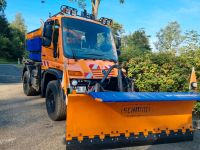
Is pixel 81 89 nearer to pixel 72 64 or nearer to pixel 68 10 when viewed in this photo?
pixel 72 64

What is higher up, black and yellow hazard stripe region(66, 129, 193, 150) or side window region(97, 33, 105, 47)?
side window region(97, 33, 105, 47)

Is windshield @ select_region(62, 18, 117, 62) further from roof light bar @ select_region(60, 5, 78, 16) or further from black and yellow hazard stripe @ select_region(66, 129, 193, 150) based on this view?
black and yellow hazard stripe @ select_region(66, 129, 193, 150)

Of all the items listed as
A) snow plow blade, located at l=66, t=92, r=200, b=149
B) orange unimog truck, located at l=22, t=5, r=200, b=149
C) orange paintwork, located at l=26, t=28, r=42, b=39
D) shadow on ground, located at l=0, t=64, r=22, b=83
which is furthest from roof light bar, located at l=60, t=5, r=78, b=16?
shadow on ground, located at l=0, t=64, r=22, b=83

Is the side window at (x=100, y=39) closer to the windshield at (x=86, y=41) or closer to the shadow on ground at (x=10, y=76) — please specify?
the windshield at (x=86, y=41)

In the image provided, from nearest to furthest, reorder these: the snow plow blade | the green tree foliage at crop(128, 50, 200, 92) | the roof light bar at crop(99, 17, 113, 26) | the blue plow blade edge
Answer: the blue plow blade edge, the snow plow blade, the green tree foliage at crop(128, 50, 200, 92), the roof light bar at crop(99, 17, 113, 26)

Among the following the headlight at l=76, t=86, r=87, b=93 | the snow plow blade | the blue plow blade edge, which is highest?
the headlight at l=76, t=86, r=87, b=93

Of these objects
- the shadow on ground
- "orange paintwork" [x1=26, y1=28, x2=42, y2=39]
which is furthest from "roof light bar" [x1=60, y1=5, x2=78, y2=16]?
the shadow on ground

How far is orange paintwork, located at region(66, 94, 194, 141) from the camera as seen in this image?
15.4 ft

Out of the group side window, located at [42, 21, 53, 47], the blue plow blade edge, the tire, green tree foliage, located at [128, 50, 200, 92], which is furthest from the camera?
the tire

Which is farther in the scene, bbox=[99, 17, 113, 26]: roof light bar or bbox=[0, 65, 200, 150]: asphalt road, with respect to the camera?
bbox=[99, 17, 113, 26]: roof light bar

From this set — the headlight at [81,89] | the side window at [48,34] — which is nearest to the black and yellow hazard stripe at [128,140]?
the headlight at [81,89]

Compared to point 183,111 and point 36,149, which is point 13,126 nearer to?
point 36,149

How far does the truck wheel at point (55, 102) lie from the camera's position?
249 inches

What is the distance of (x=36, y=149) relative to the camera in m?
4.84
